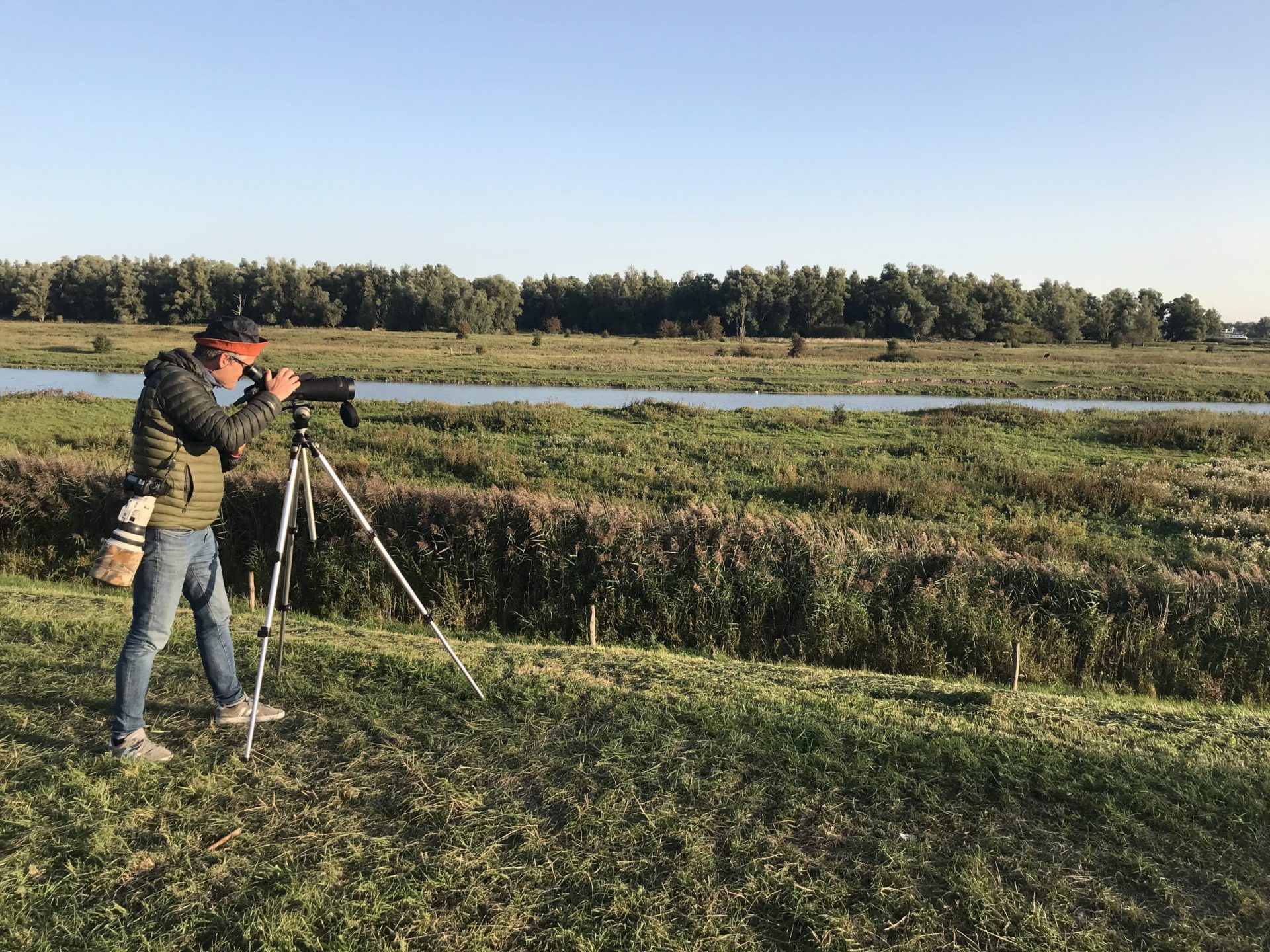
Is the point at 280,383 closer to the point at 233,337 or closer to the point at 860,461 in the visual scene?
the point at 233,337

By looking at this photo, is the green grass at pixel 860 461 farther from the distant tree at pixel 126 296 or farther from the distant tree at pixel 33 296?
the distant tree at pixel 33 296

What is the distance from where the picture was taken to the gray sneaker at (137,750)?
170 inches

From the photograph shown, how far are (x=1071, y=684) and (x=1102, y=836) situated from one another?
468cm

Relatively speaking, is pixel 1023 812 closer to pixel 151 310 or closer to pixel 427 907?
pixel 427 907

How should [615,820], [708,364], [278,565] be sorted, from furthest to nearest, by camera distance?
[708,364] → [278,565] → [615,820]

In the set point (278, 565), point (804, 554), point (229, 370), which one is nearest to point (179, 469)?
point (229, 370)

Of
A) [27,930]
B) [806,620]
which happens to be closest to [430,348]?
[806,620]

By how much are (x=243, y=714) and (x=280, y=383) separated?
2.07 m

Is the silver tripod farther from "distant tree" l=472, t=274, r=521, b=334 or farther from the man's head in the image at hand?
"distant tree" l=472, t=274, r=521, b=334

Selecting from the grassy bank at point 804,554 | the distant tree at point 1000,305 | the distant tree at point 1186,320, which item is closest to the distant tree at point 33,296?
the grassy bank at point 804,554

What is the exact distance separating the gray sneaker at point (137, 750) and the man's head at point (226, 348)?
2.03m

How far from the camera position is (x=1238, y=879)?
3.60m

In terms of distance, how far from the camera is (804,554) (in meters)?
9.38

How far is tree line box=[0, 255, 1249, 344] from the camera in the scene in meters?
101
